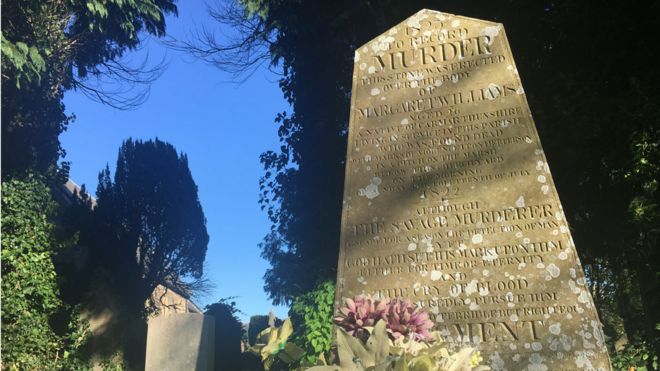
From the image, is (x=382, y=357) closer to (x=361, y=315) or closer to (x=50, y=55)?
(x=361, y=315)

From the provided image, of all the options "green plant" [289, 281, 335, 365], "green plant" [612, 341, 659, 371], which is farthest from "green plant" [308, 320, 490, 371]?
"green plant" [612, 341, 659, 371]

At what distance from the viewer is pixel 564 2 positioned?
27.7 ft

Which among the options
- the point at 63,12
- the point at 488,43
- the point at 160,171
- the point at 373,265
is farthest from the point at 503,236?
the point at 160,171

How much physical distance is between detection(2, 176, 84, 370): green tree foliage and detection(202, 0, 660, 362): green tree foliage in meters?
4.39

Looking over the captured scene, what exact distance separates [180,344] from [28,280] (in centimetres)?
415

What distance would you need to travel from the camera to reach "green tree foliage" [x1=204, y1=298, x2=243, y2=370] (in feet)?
35.7

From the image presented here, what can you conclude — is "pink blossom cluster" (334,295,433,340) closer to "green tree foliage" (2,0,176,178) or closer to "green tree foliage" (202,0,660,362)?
"green tree foliage" (202,0,660,362)

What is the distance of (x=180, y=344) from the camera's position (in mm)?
7754

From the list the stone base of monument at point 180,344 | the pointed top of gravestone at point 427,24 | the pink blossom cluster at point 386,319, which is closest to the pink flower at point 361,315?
the pink blossom cluster at point 386,319

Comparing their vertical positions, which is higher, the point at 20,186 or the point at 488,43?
the point at 20,186

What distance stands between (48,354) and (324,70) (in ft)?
25.0

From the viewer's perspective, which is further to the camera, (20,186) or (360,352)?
(20,186)

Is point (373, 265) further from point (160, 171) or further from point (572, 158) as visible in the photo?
point (160, 171)

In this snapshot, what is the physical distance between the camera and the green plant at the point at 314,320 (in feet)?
23.4
